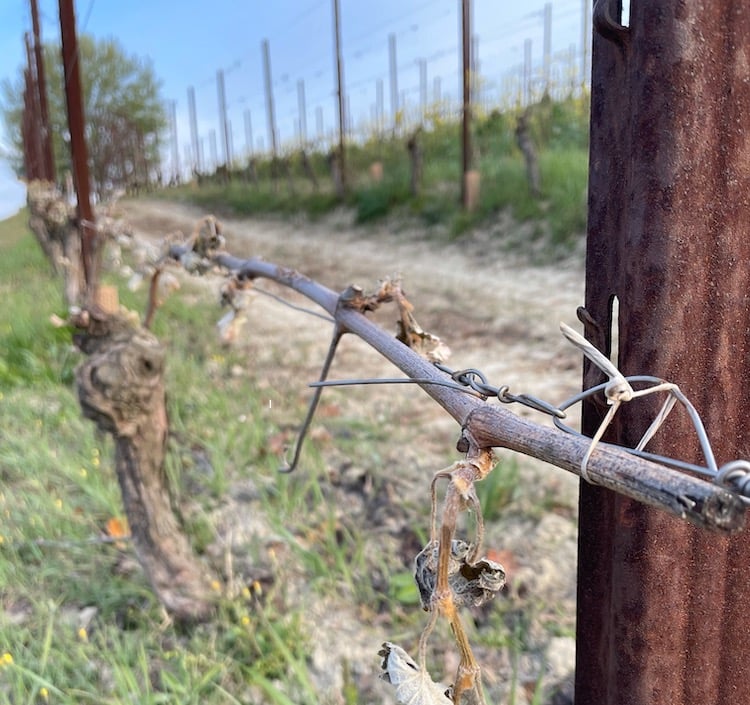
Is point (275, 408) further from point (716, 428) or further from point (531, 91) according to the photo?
point (531, 91)

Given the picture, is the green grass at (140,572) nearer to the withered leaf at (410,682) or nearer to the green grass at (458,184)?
the withered leaf at (410,682)

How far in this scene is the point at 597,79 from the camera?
1.78 ft

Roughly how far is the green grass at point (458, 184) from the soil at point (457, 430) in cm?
33

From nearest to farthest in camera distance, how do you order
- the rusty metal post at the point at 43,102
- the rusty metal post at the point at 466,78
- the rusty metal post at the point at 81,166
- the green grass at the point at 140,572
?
the green grass at the point at 140,572 < the rusty metal post at the point at 81,166 < the rusty metal post at the point at 43,102 < the rusty metal post at the point at 466,78

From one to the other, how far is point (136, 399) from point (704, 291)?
1163 millimetres

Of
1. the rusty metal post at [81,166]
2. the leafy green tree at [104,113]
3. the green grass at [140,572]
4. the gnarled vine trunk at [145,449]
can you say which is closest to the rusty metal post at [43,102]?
the leafy green tree at [104,113]

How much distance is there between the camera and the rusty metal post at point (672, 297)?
471mm

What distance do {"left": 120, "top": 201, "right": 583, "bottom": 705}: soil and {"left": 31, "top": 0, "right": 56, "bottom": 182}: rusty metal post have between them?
281 cm

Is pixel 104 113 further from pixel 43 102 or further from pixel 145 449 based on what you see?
pixel 145 449

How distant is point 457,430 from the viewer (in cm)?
238

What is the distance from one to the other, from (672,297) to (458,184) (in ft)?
26.2

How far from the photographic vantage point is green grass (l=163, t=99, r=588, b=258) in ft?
20.6

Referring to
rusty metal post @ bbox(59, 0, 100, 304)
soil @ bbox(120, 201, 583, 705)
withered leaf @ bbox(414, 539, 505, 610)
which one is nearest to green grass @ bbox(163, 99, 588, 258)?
soil @ bbox(120, 201, 583, 705)

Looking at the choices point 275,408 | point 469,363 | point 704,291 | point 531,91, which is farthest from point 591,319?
point 531,91
